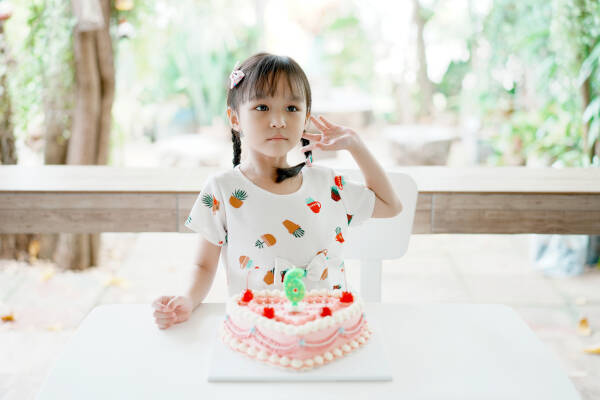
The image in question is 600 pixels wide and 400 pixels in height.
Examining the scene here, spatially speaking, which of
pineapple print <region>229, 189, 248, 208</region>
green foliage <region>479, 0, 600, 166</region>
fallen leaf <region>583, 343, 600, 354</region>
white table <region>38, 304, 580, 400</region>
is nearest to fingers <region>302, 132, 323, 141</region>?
pineapple print <region>229, 189, 248, 208</region>

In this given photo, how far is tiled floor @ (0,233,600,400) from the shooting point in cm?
258

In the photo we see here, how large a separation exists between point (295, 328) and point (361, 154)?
0.56 meters

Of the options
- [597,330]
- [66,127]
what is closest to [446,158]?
[597,330]

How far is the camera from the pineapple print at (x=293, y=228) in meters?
1.39

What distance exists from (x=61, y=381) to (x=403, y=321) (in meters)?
0.65

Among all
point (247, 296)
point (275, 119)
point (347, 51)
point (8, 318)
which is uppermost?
point (347, 51)

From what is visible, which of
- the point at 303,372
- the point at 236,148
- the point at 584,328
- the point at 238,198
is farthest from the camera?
the point at 584,328

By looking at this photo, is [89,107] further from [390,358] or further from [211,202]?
[390,358]

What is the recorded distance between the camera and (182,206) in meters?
2.18

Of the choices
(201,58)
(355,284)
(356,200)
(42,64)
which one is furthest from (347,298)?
(201,58)

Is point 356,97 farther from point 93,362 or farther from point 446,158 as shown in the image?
point 93,362

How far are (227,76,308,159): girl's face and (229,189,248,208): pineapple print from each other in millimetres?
122

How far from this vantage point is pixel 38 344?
271cm

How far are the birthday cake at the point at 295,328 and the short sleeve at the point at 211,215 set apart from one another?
12.1 inches
